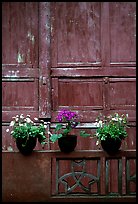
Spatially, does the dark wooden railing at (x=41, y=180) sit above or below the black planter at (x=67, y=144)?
below

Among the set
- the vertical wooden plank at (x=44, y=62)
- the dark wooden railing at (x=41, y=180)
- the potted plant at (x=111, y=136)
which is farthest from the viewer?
the vertical wooden plank at (x=44, y=62)

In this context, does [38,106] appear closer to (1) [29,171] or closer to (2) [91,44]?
(2) [91,44]

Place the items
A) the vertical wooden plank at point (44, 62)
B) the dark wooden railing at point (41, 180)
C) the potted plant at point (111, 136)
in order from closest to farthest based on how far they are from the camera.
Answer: the dark wooden railing at point (41, 180) < the potted plant at point (111, 136) < the vertical wooden plank at point (44, 62)

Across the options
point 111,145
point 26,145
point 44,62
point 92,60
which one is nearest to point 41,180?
point 26,145

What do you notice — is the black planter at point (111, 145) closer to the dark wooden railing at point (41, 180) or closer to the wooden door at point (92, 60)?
the dark wooden railing at point (41, 180)

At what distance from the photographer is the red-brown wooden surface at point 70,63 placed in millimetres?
5496

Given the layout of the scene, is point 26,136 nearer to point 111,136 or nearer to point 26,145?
point 26,145

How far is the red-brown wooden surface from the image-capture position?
5496mm

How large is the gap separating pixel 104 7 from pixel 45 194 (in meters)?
3.04

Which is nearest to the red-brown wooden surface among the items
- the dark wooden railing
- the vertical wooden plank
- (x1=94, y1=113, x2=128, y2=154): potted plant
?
the vertical wooden plank

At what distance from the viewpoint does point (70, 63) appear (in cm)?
555

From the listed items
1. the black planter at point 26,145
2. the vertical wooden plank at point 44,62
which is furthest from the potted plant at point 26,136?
the vertical wooden plank at point 44,62

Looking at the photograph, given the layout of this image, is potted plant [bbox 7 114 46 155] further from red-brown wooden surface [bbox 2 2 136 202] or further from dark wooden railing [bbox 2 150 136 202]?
red-brown wooden surface [bbox 2 2 136 202]

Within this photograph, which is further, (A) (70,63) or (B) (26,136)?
(A) (70,63)
